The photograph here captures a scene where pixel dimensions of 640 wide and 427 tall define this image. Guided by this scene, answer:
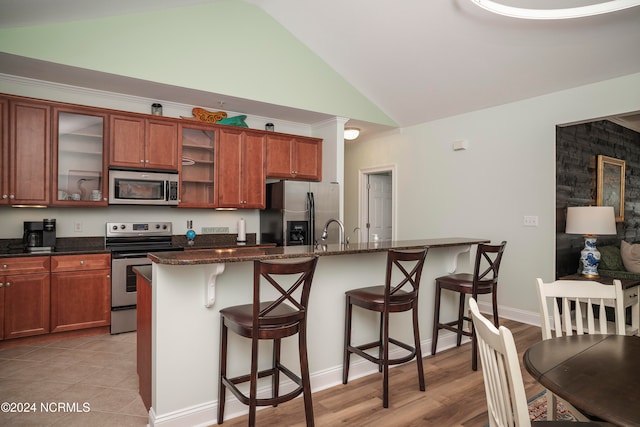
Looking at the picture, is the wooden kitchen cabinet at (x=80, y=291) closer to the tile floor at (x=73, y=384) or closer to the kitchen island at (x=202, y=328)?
the tile floor at (x=73, y=384)

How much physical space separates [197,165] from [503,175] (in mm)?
3802

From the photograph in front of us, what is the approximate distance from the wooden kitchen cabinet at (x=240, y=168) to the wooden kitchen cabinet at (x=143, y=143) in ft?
1.89

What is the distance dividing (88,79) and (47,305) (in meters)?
2.27

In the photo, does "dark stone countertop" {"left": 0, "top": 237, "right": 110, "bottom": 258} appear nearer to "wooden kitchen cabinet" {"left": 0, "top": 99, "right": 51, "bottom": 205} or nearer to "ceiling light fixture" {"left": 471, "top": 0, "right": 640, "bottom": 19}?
"wooden kitchen cabinet" {"left": 0, "top": 99, "right": 51, "bottom": 205}


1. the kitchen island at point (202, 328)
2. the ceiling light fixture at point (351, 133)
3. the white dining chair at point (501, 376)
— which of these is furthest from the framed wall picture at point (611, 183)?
the white dining chair at point (501, 376)

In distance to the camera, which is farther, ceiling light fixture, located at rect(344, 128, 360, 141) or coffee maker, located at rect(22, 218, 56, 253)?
ceiling light fixture, located at rect(344, 128, 360, 141)

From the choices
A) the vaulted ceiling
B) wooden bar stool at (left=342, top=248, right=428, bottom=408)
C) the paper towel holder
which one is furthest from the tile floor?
the vaulted ceiling

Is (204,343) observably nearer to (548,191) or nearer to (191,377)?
(191,377)

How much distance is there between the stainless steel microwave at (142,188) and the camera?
410 cm

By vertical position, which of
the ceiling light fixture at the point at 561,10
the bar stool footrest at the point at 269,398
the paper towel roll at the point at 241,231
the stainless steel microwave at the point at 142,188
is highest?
the ceiling light fixture at the point at 561,10

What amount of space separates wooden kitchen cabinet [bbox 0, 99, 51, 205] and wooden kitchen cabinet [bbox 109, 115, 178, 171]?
58cm

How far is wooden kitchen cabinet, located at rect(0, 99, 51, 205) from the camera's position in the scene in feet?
11.7

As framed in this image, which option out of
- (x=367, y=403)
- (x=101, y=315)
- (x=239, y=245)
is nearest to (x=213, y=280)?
Answer: (x=367, y=403)

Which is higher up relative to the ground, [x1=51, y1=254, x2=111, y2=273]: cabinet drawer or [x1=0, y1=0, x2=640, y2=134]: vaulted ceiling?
[x1=0, y1=0, x2=640, y2=134]: vaulted ceiling
